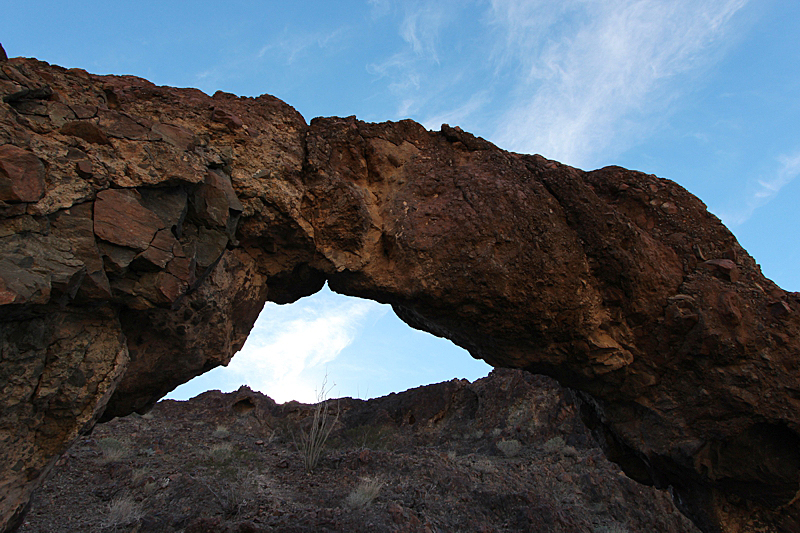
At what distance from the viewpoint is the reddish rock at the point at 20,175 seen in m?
2.94

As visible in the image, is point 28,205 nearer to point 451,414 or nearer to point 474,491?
point 474,491

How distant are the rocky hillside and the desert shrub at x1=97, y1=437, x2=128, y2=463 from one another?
0.16 ft

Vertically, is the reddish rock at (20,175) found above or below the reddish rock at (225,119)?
below

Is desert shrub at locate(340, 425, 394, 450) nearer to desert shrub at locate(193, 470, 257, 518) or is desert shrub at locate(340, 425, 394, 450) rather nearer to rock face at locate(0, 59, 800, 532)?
desert shrub at locate(193, 470, 257, 518)

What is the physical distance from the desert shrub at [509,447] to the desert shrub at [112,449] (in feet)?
28.5

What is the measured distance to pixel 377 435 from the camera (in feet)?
50.0

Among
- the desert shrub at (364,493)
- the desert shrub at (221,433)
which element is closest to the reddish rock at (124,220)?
the desert shrub at (364,493)

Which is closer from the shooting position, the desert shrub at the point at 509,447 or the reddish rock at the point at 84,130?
the reddish rock at the point at 84,130

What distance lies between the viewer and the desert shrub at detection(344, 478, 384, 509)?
728 cm

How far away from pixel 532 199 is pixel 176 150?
349 centimetres

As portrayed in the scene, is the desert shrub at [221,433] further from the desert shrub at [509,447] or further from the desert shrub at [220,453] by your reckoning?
the desert shrub at [509,447]

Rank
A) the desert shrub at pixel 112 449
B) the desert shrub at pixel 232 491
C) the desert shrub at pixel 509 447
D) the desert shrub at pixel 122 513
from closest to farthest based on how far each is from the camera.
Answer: the desert shrub at pixel 122 513 → the desert shrub at pixel 232 491 → the desert shrub at pixel 112 449 → the desert shrub at pixel 509 447

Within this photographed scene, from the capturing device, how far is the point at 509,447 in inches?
488

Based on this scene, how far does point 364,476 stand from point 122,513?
3.91 m
